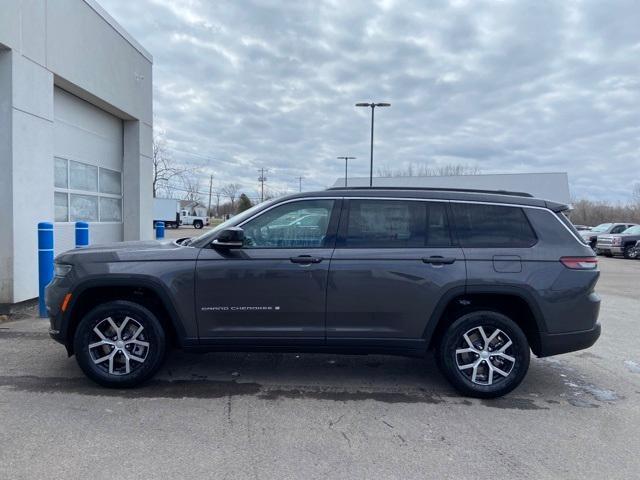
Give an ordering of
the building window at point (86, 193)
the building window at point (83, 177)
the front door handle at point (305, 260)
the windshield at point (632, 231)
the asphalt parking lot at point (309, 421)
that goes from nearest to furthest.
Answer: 1. the asphalt parking lot at point (309, 421)
2. the front door handle at point (305, 260)
3. the building window at point (86, 193)
4. the building window at point (83, 177)
5. the windshield at point (632, 231)

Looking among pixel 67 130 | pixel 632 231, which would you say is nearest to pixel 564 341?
pixel 67 130

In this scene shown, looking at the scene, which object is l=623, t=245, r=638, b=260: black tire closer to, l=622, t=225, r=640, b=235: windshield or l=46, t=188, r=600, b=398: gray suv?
l=622, t=225, r=640, b=235: windshield

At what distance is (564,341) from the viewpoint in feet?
13.8

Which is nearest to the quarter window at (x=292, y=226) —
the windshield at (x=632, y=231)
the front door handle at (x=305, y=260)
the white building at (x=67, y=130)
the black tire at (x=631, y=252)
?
the front door handle at (x=305, y=260)

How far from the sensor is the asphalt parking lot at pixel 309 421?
3098 mm

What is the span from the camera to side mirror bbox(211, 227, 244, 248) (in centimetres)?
404

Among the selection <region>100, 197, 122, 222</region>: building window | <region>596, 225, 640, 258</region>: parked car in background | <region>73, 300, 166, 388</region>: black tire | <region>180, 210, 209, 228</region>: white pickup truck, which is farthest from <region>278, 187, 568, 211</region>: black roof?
<region>180, 210, 209, 228</region>: white pickup truck

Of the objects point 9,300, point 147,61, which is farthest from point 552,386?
point 147,61

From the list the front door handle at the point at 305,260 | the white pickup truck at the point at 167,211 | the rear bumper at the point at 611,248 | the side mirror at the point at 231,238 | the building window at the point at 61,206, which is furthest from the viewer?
the white pickup truck at the point at 167,211

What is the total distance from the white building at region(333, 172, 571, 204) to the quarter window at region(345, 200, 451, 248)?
4115 cm

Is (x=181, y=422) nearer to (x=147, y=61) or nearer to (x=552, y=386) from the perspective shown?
(x=552, y=386)

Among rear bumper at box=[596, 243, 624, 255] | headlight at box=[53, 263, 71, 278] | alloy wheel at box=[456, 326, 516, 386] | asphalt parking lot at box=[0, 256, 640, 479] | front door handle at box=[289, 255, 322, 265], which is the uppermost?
front door handle at box=[289, 255, 322, 265]

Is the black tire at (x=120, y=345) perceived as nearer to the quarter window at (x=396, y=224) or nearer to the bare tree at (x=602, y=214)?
the quarter window at (x=396, y=224)

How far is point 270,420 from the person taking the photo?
3.74m
